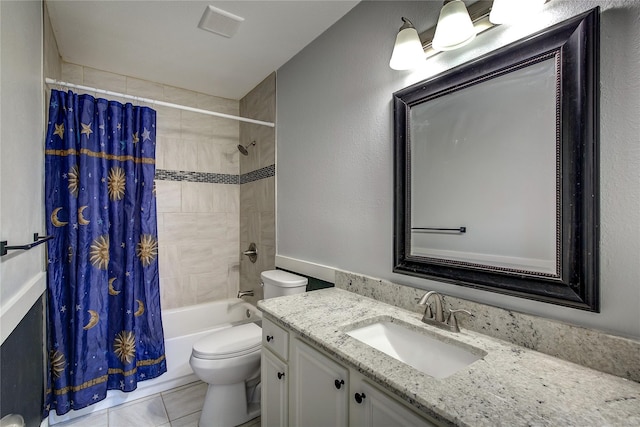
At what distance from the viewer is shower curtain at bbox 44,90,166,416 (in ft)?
5.92

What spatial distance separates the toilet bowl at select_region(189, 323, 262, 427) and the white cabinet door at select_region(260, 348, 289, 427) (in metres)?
0.41

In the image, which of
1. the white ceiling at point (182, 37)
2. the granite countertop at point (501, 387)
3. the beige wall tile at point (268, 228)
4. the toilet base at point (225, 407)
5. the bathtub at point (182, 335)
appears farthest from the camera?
the beige wall tile at point (268, 228)

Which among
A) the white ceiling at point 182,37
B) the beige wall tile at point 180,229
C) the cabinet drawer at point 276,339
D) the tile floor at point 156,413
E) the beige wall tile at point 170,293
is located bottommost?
the tile floor at point 156,413

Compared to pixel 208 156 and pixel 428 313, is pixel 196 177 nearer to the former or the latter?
pixel 208 156

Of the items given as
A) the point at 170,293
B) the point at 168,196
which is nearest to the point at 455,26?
the point at 168,196

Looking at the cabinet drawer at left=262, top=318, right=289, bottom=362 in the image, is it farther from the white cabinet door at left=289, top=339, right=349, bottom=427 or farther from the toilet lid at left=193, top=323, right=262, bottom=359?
the toilet lid at left=193, top=323, right=262, bottom=359

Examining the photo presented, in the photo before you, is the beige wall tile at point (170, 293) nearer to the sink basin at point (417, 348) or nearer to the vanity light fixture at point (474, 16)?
the sink basin at point (417, 348)

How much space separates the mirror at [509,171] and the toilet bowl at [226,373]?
1.11 m

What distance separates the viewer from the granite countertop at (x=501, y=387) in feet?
2.11

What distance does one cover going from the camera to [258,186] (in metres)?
2.66

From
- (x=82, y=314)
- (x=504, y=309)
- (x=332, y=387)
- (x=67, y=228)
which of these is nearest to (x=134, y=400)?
(x=82, y=314)

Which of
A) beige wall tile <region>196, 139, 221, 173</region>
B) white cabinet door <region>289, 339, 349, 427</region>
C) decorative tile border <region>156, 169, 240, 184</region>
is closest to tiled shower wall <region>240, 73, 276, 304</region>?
decorative tile border <region>156, 169, 240, 184</region>

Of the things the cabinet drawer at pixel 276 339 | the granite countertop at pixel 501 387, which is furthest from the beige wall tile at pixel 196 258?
the granite countertop at pixel 501 387

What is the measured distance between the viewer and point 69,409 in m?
1.79
